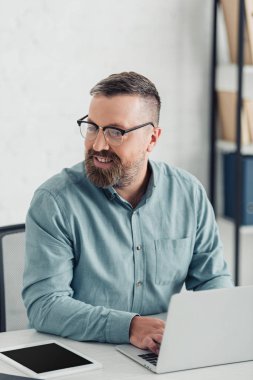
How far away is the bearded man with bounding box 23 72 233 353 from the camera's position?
1.92 meters

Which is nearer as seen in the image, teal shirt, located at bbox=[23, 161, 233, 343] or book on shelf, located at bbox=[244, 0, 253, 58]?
teal shirt, located at bbox=[23, 161, 233, 343]

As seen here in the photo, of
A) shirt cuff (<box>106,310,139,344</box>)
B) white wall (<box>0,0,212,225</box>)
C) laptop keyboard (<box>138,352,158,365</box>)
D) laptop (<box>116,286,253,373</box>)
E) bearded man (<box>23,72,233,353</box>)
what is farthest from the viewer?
white wall (<box>0,0,212,225</box>)

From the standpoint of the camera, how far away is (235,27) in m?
3.37

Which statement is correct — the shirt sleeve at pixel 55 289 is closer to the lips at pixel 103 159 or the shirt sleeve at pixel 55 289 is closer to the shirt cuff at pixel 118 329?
the shirt cuff at pixel 118 329

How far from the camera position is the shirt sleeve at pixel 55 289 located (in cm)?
184

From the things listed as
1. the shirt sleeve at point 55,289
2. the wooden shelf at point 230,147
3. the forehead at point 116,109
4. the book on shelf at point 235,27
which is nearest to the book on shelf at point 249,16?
the book on shelf at point 235,27

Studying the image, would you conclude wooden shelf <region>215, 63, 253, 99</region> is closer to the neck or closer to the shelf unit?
the shelf unit

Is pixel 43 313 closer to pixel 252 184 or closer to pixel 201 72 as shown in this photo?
pixel 252 184

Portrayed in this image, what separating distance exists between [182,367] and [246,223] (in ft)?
5.89

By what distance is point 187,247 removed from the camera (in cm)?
216

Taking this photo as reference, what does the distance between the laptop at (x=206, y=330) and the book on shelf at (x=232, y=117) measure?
1787 mm

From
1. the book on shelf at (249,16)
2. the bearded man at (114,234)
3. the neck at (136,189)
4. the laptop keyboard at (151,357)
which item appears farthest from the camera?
the book on shelf at (249,16)

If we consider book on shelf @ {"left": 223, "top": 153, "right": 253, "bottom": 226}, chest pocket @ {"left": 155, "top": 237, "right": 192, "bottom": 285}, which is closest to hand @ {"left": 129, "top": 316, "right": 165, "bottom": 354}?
chest pocket @ {"left": 155, "top": 237, "right": 192, "bottom": 285}

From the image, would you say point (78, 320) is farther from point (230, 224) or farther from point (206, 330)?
point (230, 224)
